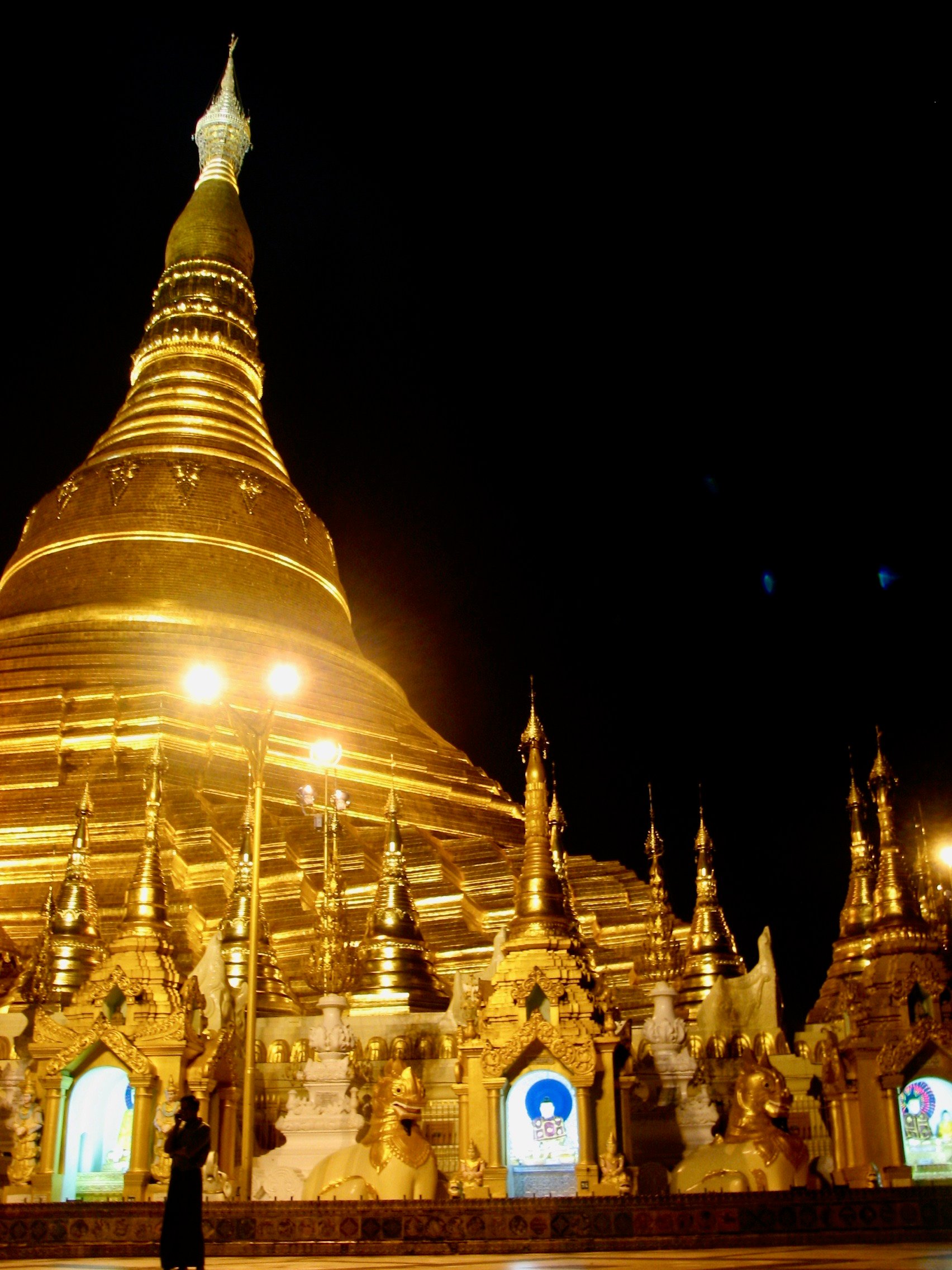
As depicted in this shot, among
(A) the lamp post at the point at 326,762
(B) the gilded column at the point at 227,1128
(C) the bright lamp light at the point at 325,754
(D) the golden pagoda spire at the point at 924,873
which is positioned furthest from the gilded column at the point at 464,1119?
(D) the golden pagoda spire at the point at 924,873

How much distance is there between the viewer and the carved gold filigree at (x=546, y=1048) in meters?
13.9

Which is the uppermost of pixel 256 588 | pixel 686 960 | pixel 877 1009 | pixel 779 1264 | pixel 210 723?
pixel 256 588

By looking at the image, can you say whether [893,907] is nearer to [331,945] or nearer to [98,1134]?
[331,945]

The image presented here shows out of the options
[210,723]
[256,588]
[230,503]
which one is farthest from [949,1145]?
[230,503]

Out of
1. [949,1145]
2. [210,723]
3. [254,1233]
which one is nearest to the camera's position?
[254,1233]

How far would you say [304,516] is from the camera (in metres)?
37.4

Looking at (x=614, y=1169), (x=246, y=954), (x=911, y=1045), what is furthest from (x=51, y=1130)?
(x=911, y=1045)

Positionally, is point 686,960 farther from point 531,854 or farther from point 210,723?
point 210,723

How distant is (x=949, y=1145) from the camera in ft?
49.0

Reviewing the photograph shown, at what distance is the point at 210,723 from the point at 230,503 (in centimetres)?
831

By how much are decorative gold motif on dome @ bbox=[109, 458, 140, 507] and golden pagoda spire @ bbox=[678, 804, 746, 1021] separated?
1838 cm

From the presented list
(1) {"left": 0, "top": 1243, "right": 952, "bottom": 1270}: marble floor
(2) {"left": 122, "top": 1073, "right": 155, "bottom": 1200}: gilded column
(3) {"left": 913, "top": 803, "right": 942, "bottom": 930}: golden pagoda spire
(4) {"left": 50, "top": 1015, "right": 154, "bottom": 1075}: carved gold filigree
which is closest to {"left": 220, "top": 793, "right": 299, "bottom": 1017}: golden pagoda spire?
(4) {"left": 50, "top": 1015, "right": 154, "bottom": 1075}: carved gold filigree

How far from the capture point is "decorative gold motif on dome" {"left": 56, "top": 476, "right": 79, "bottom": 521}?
3538 centimetres

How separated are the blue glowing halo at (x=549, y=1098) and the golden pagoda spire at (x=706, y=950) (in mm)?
7684
